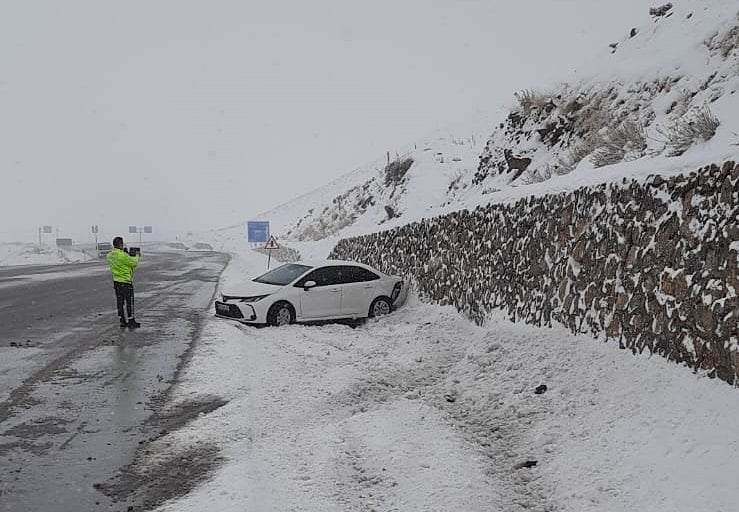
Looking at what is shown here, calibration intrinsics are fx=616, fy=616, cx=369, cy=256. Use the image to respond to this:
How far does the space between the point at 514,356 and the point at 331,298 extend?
609cm

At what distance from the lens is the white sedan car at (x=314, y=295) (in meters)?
13.1

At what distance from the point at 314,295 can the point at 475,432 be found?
7.43 metres

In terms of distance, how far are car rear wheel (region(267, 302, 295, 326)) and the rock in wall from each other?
12.1ft

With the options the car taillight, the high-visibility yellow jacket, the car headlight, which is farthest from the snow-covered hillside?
the high-visibility yellow jacket

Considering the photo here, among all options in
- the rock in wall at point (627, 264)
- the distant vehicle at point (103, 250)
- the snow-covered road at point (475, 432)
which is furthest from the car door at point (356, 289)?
the distant vehicle at point (103, 250)

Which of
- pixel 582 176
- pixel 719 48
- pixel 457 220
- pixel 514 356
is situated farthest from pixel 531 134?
pixel 514 356

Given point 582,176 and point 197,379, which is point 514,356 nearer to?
point 582,176

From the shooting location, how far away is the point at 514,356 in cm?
820

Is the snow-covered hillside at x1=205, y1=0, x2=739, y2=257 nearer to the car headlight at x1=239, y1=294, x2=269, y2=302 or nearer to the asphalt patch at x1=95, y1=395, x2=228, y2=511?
the car headlight at x1=239, y1=294, x2=269, y2=302

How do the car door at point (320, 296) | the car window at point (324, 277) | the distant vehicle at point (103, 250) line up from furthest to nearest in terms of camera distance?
the distant vehicle at point (103, 250) < the car window at point (324, 277) < the car door at point (320, 296)

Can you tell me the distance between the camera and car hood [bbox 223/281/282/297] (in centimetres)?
1323

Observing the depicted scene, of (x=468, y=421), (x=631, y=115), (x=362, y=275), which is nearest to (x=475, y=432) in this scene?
(x=468, y=421)

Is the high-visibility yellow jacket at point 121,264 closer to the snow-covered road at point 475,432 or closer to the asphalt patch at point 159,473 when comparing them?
the snow-covered road at point 475,432

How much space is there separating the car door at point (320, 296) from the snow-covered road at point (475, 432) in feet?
12.6
